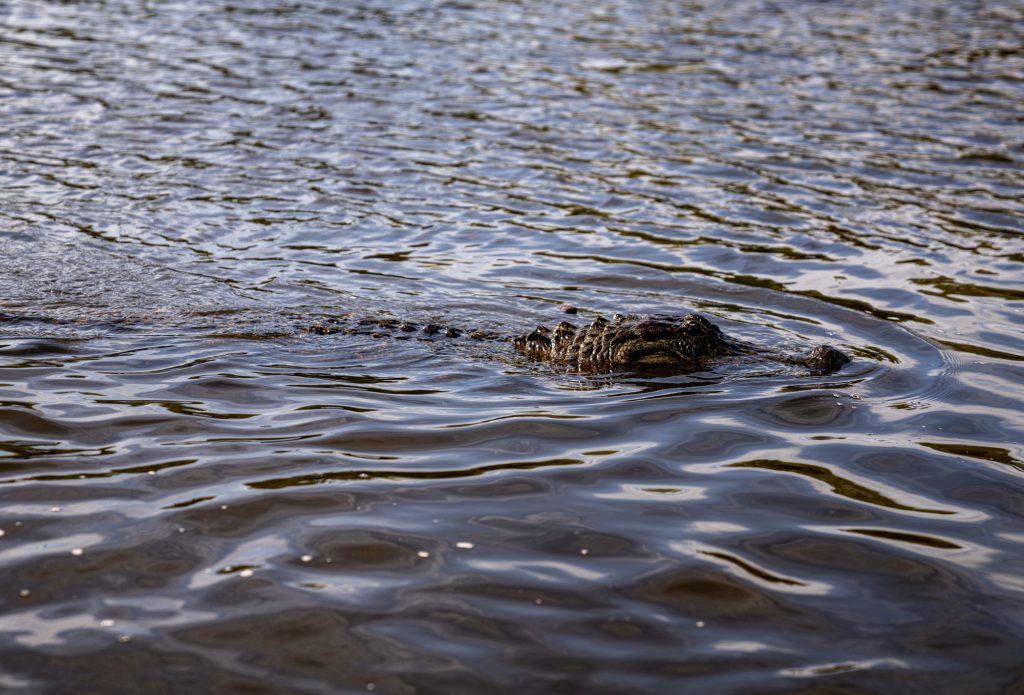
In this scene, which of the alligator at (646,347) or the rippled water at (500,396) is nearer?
the rippled water at (500,396)

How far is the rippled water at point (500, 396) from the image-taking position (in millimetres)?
4082

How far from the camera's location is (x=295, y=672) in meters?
3.87

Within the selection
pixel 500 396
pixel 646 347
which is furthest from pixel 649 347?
pixel 500 396

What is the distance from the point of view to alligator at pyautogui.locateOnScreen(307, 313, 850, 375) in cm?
712

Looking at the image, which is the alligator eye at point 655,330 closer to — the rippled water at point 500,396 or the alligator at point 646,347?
the alligator at point 646,347

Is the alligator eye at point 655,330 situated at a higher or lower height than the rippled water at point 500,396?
higher

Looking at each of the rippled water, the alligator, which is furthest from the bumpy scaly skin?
the rippled water

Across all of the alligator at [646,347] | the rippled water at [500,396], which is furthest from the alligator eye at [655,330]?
the rippled water at [500,396]

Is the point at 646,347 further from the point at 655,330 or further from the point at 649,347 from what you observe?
the point at 655,330

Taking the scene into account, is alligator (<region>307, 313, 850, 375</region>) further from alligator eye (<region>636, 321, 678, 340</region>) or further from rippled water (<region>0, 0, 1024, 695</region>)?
rippled water (<region>0, 0, 1024, 695</region>)

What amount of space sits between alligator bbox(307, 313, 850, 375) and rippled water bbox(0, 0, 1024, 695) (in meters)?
0.17

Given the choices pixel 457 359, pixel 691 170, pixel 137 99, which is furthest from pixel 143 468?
pixel 137 99

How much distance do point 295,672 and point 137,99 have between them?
1242cm

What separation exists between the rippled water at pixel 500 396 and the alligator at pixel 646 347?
0.17 meters
